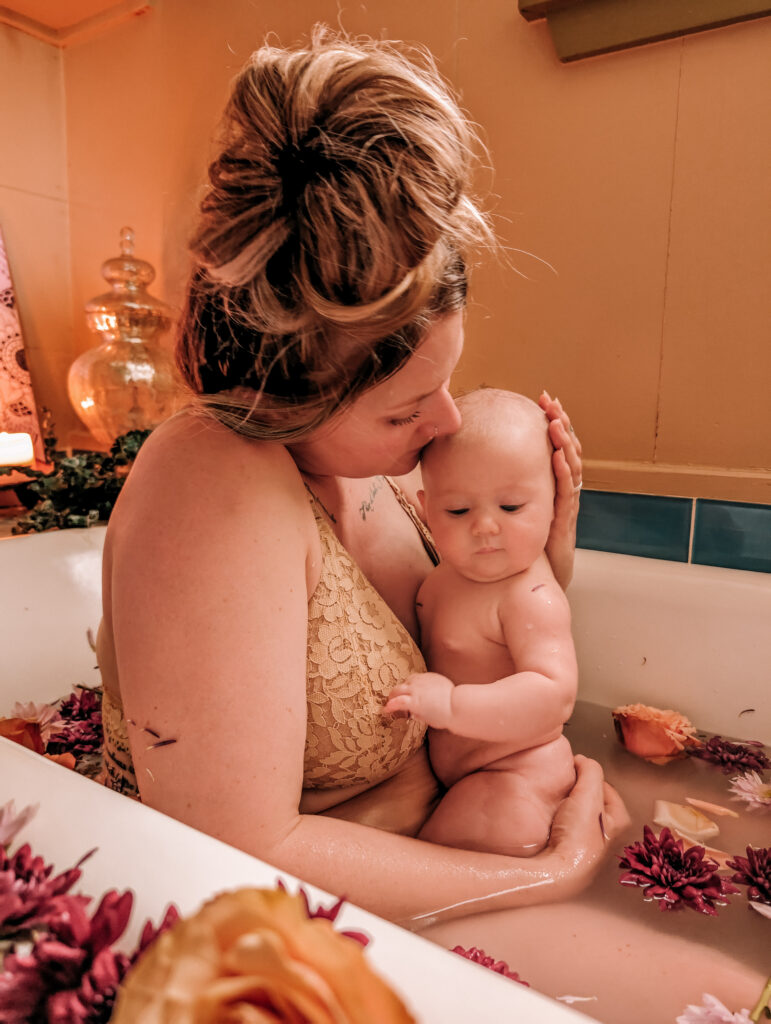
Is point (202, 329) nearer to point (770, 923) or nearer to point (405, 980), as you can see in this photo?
point (405, 980)

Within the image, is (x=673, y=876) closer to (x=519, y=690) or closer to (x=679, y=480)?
(x=519, y=690)

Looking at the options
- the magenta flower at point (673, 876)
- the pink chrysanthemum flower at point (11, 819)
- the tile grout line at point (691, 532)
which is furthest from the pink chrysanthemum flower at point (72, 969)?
the tile grout line at point (691, 532)

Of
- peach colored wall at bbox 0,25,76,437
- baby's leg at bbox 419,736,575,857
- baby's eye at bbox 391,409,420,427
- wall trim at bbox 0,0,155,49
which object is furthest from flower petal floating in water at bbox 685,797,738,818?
wall trim at bbox 0,0,155,49

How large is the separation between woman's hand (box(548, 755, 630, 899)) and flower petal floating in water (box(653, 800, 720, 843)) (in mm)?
58

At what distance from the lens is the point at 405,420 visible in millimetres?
826

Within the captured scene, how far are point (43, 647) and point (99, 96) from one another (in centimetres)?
185

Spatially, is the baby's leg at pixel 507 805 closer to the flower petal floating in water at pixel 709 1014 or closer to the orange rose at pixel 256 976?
the flower petal floating in water at pixel 709 1014

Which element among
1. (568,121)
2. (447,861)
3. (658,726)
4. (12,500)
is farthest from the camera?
(12,500)

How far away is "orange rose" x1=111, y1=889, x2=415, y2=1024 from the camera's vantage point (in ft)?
0.81

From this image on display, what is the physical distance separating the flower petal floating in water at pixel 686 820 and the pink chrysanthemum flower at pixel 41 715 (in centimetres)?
97

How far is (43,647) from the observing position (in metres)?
1.41

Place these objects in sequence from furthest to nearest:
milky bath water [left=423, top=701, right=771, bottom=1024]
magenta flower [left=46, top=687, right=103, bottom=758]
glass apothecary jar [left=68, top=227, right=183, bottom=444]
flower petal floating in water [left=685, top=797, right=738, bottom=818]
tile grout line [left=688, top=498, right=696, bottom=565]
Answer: glass apothecary jar [left=68, top=227, right=183, bottom=444], tile grout line [left=688, top=498, right=696, bottom=565], magenta flower [left=46, top=687, right=103, bottom=758], flower petal floating in water [left=685, top=797, right=738, bottom=818], milky bath water [left=423, top=701, right=771, bottom=1024]

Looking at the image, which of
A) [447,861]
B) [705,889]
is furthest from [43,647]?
[705,889]

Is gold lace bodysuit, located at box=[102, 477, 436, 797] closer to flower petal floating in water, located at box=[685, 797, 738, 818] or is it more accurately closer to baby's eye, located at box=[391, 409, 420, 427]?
baby's eye, located at box=[391, 409, 420, 427]
